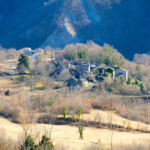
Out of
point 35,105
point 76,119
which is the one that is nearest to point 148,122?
point 76,119

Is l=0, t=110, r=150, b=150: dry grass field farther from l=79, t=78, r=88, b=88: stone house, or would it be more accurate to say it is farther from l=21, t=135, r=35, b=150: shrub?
l=79, t=78, r=88, b=88: stone house

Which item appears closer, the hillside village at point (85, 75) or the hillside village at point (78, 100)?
the hillside village at point (78, 100)

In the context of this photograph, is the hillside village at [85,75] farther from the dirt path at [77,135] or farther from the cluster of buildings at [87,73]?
the dirt path at [77,135]

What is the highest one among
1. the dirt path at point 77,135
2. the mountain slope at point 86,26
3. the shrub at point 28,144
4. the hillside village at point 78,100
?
the mountain slope at point 86,26

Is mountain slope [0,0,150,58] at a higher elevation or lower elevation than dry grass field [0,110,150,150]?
higher

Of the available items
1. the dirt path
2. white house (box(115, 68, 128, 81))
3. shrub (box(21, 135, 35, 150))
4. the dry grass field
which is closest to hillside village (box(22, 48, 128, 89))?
white house (box(115, 68, 128, 81))

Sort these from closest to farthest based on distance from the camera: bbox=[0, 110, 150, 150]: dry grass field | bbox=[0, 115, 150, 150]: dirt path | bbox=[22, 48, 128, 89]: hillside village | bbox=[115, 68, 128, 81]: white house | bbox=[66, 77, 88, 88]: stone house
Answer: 1. bbox=[0, 110, 150, 150]: dry grass field
2. bbox=[0, 115, 150, 150]: dirt path
3. bbox=[66, 77, 88, 88]: stone house
4. bbox=[22, 48, 128, 89]: hillside village
5. bbox=[115, 68, 128, 81]: white house

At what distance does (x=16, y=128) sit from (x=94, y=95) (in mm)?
12584

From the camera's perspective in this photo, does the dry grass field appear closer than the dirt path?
Yes

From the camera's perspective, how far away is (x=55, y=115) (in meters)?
23.7

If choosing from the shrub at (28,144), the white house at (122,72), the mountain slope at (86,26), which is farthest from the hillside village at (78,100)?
the mountain slope at (86,26)

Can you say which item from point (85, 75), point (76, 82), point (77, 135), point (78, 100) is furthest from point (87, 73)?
point (77, 135)

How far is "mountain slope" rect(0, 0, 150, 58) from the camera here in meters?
79.9

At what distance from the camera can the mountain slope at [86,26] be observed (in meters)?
79.9
